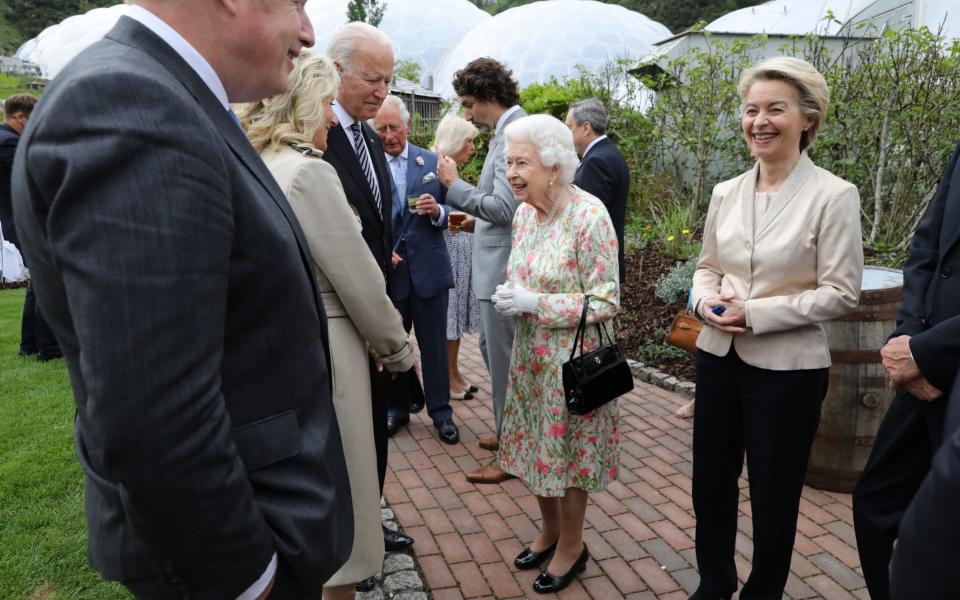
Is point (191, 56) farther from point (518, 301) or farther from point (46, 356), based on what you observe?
point (46, 356)

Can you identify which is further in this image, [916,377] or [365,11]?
[365,11]

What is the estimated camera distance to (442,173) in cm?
398

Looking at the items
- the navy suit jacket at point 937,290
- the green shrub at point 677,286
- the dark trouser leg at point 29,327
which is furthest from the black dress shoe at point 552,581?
the dark trouser leg at point 29,327

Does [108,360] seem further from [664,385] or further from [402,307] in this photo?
[664,385]

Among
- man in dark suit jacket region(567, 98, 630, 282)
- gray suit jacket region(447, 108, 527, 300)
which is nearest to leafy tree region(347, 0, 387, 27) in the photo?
man in dark suit jacket region(567, 98, 630, 282)

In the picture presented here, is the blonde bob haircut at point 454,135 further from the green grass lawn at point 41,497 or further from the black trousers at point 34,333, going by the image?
the black trousers at point 34,333

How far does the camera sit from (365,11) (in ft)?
115

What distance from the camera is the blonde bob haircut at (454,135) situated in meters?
4.94

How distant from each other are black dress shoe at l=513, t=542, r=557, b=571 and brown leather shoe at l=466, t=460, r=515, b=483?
31.3 inches

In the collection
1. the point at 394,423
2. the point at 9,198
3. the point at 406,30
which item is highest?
the point at 406,30

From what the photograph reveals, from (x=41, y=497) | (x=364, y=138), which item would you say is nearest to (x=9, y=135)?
(x=41, y=497)

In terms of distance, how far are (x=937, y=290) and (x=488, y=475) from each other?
2.53 m

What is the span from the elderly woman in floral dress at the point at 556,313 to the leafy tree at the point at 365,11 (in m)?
34.5

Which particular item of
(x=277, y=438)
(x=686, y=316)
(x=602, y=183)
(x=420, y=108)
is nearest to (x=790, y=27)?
(x=420, y=108)
